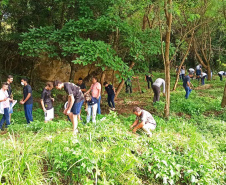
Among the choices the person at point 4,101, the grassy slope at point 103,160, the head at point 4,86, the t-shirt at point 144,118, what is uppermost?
the head at point 4,86

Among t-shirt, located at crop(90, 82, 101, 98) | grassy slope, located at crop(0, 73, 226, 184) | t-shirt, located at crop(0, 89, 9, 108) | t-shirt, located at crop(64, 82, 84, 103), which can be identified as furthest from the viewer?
t-shirt, located at crop(90, 82, 101, 98)

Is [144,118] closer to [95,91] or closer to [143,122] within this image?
[143,122]

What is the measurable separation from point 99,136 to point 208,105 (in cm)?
712

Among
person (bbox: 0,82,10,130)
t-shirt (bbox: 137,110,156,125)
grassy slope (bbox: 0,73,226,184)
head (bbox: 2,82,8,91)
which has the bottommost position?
grassy slope (bbox: 0,73,226,184)

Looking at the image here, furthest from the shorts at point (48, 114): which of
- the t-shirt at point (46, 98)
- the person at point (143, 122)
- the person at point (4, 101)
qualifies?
the person at point (143, 122)

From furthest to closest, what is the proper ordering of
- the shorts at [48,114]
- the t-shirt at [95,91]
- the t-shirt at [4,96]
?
the t-shirt at [95,91] < the shorts at [48,114] < the t-shirt at [4,96]

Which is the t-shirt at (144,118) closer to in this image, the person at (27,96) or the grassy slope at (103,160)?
the grassy slope at (103,160)

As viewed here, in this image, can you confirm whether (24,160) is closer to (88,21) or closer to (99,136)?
(99,136)

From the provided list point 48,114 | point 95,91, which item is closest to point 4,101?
point 48,114

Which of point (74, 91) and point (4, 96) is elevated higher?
point (74, 91)

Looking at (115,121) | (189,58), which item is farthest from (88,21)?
(189,58)

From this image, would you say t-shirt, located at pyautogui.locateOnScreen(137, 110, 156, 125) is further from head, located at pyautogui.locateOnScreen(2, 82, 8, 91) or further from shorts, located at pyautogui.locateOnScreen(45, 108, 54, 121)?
head, located at pyautogui.locateOnScreen(2, 82, 8, 91)

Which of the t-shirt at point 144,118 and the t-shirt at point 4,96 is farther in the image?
the t-shirt at point 4,96

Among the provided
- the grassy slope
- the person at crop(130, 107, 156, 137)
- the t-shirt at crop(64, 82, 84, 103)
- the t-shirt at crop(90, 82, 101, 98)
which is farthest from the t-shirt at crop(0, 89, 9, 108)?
the person at crop(130, 107, 156, 137)
